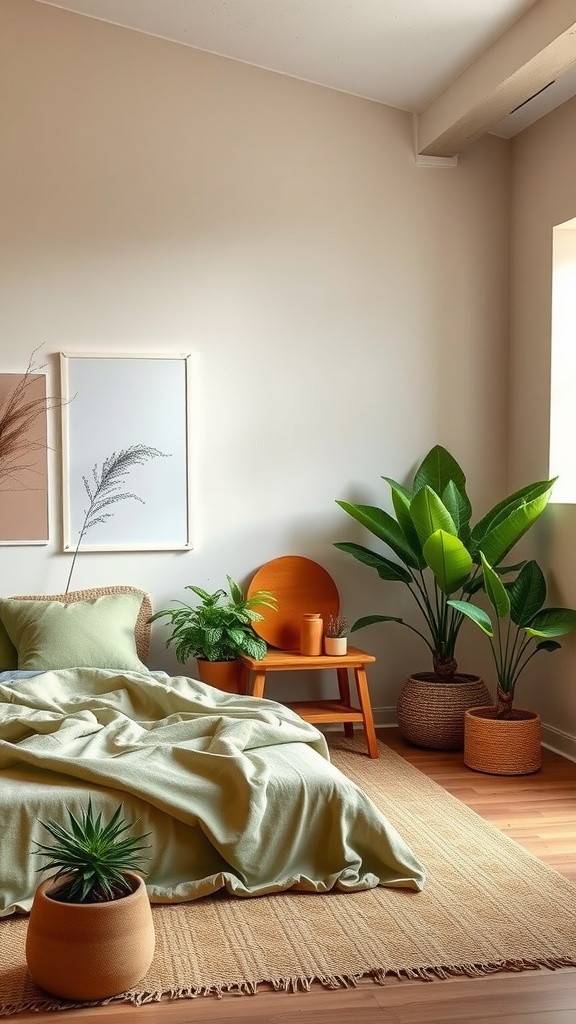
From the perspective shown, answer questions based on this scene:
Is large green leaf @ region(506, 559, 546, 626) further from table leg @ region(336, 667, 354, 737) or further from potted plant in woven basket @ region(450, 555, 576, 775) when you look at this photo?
table leg @ region(336, 667, 354, 737)

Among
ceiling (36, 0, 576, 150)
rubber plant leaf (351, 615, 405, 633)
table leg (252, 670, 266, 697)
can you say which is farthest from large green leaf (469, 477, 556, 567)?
ceiling (36, 0, 576, 150)

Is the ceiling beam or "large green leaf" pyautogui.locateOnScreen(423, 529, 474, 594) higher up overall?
the ceiling beam

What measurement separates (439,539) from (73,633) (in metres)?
1.68

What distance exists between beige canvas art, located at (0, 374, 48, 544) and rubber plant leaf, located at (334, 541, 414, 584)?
1478 millimetres

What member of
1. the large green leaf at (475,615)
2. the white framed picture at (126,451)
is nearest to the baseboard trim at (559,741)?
the large green leaf at (475,615)

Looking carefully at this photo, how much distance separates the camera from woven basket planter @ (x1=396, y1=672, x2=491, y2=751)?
16.6ft

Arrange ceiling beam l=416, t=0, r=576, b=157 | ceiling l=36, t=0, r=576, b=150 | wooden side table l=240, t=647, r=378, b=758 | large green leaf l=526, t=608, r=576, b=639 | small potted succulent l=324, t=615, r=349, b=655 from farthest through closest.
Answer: small potted succulent l=324, t=615, r=349, b=655 → wooden side table l=240, t=647, r=378, b=758 → large green leaf l=526, t=608, r=576, b=639 → ceiling l=36, t=0, r=576, b=150 → ceiling beam l=416, t=0, r=576, b=157

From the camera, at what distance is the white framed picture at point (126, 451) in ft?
16.9

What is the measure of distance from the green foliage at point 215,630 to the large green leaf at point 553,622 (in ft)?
4.16

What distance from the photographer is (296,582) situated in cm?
537

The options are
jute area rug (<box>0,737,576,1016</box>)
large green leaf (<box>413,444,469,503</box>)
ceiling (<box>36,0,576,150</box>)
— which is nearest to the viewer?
jute area rug (<box>0,737,576,1016</box>)

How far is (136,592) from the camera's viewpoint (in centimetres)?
508

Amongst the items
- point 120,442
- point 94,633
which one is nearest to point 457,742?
point 94,633

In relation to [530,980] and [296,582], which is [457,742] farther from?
[530,980]
